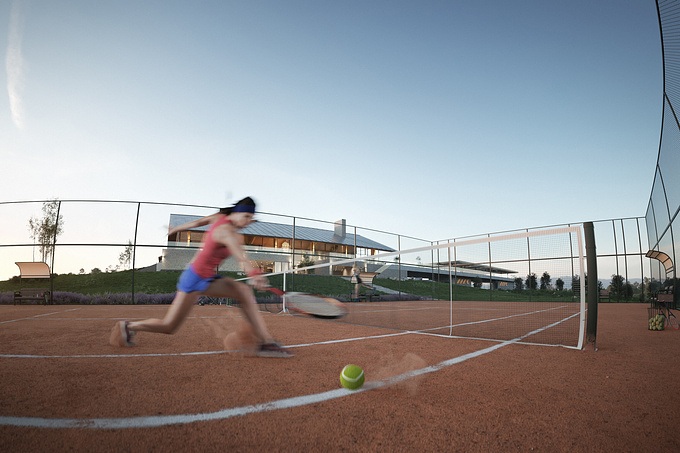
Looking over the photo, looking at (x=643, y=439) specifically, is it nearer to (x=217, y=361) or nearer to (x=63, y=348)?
(x=217, y=361)

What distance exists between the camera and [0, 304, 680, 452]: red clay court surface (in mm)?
1652

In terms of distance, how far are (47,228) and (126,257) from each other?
6607 millimetres

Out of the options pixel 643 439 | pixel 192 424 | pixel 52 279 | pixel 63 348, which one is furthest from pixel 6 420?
pixel 52 279

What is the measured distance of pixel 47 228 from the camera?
1786 cm

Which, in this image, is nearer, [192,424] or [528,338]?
[192,424]

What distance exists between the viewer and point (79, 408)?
6.48ft

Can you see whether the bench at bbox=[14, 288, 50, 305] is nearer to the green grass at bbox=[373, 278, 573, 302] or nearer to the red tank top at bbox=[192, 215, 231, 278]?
the red tank top at bbox=[192, 215, 231, 278]

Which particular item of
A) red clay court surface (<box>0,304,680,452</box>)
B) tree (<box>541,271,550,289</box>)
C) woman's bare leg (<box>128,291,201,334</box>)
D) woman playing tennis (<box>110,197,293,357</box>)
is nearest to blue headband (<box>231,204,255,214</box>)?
woman playing tennis (<box>110,197,293,357</box>)

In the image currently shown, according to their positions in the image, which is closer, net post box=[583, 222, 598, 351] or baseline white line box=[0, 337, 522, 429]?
Result: baseline white line box=[0, 337, 522, 429]

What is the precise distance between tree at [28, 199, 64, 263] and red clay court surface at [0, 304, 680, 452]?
13.5m

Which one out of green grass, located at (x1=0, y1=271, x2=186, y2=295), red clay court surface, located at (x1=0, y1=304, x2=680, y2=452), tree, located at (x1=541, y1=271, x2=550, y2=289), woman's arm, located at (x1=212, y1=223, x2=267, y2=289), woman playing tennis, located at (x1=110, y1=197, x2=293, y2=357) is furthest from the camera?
tree, located at (x1=541, y1=271, x2=550, y2=289)

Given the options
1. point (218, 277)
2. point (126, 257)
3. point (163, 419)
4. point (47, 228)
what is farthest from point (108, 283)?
point (163, 419)

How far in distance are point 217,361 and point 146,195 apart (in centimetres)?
1608

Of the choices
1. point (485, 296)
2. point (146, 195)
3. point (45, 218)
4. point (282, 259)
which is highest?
point (146, 195)
